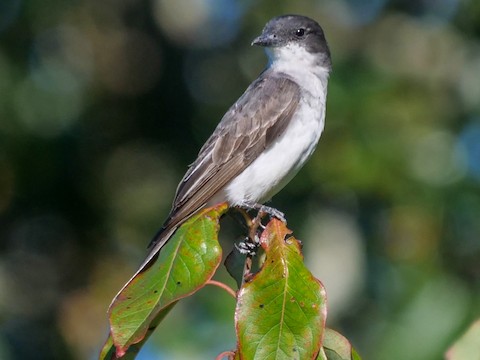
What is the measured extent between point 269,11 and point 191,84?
74 cm

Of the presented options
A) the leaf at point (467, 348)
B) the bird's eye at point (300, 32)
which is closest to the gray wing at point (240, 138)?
the bird's eye at point (300, 32)

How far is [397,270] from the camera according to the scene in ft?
17.0

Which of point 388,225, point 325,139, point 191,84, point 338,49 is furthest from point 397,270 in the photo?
point 191,84

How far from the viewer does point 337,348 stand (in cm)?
292

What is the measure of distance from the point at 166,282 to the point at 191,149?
3.39 m

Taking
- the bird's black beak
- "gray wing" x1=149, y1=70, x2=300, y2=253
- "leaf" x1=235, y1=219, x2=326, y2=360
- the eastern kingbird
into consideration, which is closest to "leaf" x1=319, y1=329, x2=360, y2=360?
"leaf" x1=235, y1=219, x2=326, y2=360

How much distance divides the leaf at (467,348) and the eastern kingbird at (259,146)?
1.63 m

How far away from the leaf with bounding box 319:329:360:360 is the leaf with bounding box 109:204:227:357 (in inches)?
16.8

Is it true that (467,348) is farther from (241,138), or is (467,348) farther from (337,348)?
(241,138)

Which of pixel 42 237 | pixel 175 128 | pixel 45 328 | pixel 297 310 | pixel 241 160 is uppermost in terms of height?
pixel 297 310

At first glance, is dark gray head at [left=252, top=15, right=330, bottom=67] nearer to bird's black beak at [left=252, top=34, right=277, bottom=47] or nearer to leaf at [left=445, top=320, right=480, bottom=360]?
bird's black beak at [left=252, top=34, right=277, bottom=47]

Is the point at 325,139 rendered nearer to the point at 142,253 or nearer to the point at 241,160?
the point at 241,160

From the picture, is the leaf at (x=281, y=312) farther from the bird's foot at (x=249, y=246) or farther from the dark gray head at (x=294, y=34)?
the dark gray head at (x=294, y=34)

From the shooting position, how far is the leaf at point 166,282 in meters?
2.82
